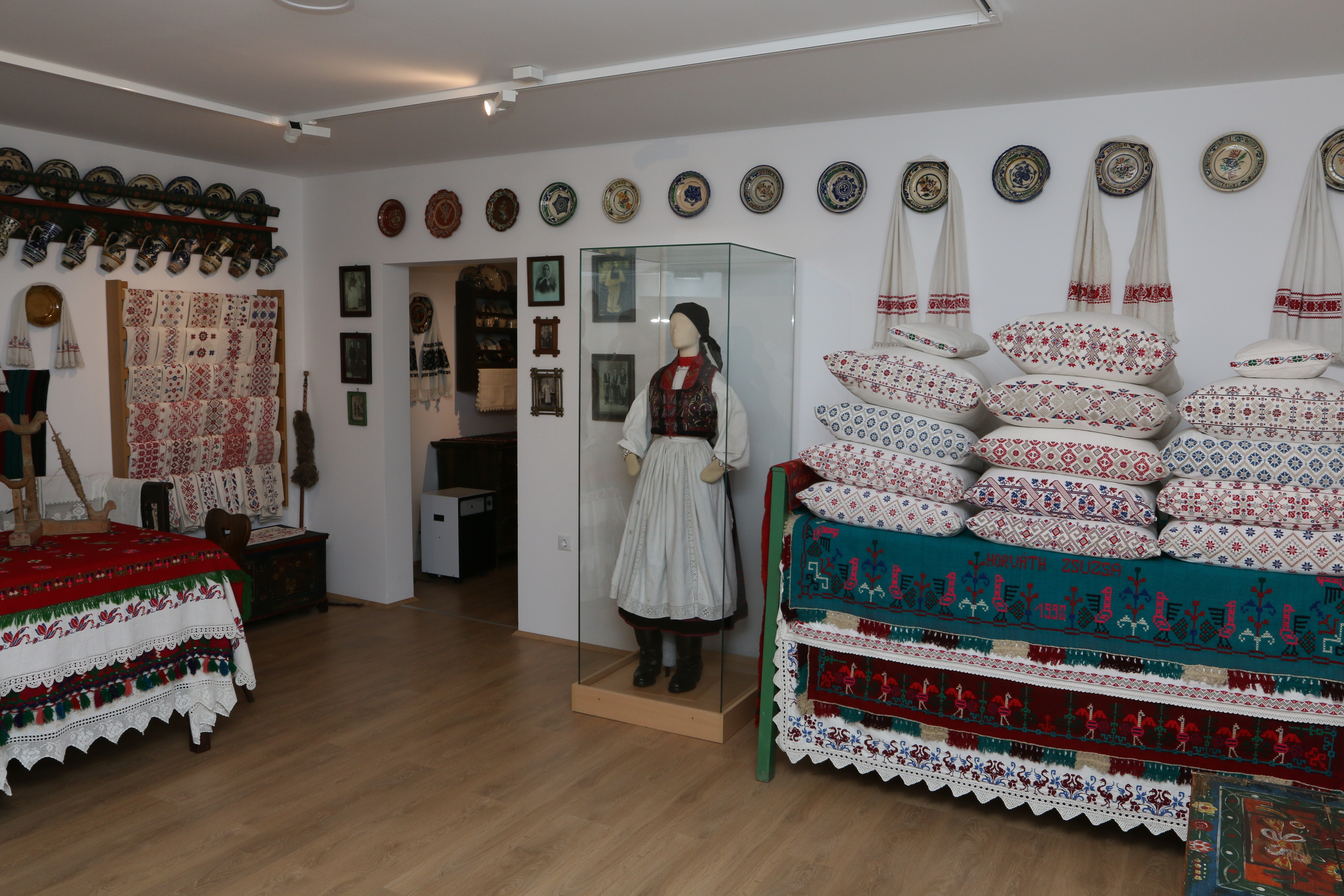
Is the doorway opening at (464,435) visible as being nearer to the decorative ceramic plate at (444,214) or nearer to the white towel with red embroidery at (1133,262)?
the decorative ceramic plate at (444,214)

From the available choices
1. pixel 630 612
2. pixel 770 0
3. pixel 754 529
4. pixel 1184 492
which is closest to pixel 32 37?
pixel 770 0

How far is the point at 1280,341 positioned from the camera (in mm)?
2666

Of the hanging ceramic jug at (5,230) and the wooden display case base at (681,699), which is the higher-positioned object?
the hanging ceramic jug at (5,230)

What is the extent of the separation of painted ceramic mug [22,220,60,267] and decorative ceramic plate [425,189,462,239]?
5.65ft

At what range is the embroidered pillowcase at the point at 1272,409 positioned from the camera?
2533 millimetres

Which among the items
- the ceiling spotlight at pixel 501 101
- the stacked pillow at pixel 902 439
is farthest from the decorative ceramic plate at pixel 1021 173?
the ceiling spotlight at pixel 501 101

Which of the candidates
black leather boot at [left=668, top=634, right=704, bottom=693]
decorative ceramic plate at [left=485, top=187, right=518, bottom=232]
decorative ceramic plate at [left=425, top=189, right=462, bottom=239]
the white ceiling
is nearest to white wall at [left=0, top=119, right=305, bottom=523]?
the white ceiling

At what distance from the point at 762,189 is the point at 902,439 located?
1564 millimetres

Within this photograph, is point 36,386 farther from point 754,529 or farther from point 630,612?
point 754,529

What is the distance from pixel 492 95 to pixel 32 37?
4.90 ft

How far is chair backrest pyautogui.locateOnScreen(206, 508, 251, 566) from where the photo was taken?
4.40 metres

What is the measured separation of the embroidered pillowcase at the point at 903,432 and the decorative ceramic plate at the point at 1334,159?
4.89 feet

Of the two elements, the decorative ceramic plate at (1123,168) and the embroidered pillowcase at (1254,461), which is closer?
the embroidered pillowcase at (1254,461)

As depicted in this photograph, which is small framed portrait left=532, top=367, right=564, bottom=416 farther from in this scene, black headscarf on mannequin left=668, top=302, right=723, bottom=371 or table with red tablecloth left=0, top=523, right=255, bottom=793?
table with red tablecloth left=0, top=523, right=255, bottom=793
